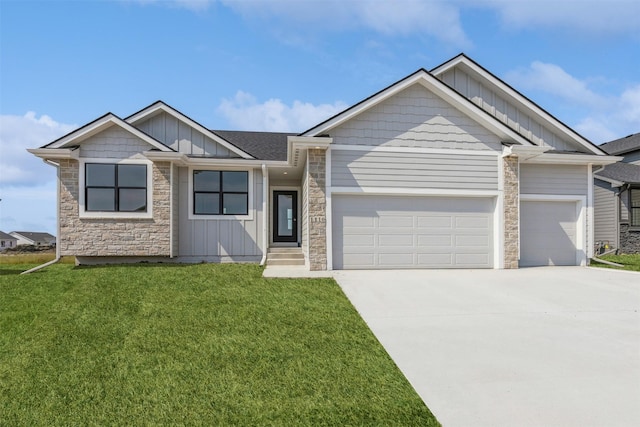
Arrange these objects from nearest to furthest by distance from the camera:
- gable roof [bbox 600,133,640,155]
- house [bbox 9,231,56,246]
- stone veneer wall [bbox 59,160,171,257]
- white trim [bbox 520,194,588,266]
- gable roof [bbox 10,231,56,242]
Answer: stone veneer wall [bbox 59,160,171,257], white trim [bbox 520,194,588,266], gable roof [bbox 600,133,640,155], house [bbox 9,231,56,246], gable roof [bbox 10,231,56,242]

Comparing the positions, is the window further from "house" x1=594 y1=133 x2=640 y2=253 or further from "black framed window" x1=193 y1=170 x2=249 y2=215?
"black framed window" x1=193 y1=170 x2=249 y2=215

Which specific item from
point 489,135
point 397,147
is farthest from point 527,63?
point 397,147

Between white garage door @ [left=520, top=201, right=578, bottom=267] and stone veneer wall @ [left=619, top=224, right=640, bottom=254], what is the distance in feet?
31.8

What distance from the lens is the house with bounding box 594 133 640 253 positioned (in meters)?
17.6

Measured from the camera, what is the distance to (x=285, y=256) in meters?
11.3

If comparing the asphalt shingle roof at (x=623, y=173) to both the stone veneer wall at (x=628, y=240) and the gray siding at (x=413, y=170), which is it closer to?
the stone veneer wall at (x=628, y=240)

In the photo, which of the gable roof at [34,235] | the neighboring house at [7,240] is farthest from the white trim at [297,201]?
the gable roof at [34,235]

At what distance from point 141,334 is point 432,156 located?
828 centimetres

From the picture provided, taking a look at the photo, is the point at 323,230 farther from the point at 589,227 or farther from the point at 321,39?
the point at 589,227

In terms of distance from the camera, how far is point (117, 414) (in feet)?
9.66

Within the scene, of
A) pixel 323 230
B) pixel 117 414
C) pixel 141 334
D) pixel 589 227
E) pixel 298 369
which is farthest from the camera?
pixel 589 227

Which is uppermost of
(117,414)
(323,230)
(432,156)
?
(432,156)

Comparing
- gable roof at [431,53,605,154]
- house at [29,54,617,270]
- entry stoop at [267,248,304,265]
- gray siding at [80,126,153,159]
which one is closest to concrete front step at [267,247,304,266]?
entry stoop at [267,248,304,265]

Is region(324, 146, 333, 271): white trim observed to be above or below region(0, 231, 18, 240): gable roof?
above
